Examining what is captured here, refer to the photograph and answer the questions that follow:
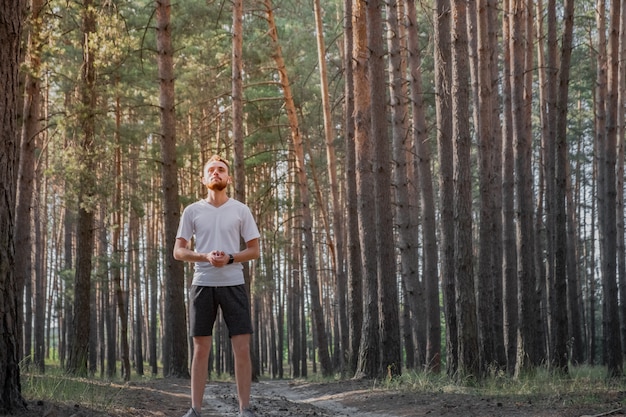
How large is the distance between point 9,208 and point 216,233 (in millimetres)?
1575

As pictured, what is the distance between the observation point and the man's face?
6216 millimetres

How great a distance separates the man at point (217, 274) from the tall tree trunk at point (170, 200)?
30.6 feet

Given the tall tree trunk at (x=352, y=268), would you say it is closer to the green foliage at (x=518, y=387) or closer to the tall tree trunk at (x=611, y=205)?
the green foliage at (x=518, y=387)

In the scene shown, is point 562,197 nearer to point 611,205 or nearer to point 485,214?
point 485,214

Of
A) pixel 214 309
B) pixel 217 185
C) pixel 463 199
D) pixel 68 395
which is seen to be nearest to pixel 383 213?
pixel 463 199

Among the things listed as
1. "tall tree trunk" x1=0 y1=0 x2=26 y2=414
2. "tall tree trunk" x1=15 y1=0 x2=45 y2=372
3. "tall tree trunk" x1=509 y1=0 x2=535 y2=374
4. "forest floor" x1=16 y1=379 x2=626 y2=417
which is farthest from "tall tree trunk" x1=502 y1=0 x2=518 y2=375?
"tall tree trunk" x1=0 y1=0 x2=26 y2=414

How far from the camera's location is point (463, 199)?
11766 mm

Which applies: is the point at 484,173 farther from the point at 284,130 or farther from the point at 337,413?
the point at 284,130

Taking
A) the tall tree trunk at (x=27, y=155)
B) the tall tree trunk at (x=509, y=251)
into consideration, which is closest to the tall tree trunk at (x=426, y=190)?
the tall tree trunk at (x=509, y=251)

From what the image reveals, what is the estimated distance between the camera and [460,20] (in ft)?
38.1

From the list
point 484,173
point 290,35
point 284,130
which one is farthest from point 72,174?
point 284,130

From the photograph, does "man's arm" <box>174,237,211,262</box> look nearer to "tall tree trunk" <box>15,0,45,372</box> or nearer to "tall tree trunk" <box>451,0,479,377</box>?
"tall tree trunk" <box>451,0,479,377</box>

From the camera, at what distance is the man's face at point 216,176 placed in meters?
6.22

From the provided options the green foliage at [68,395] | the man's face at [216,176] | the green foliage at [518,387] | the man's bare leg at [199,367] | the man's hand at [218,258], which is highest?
the man's face at [216,176]
